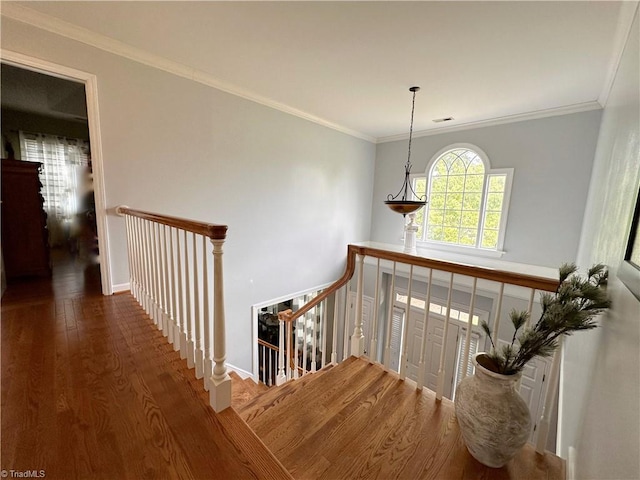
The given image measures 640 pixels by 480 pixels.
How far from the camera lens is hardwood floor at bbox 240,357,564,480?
1.21m

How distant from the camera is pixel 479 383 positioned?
1.21m

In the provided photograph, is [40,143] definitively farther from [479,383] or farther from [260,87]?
[479,383]

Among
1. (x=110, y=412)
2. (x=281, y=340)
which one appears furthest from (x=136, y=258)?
(x=281, y=340)

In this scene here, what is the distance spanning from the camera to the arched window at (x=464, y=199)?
4.30 metres

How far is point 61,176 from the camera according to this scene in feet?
15.6

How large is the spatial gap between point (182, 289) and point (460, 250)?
14.8 ft

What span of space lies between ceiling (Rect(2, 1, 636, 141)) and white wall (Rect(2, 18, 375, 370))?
0.24m

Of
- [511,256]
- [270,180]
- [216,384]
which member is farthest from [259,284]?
[511,256]

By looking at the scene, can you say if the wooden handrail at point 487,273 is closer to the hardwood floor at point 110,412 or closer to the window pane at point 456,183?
the hardwood floor at point 110,412

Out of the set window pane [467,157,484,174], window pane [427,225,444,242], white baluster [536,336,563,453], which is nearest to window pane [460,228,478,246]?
window pane [427,225,444,242]

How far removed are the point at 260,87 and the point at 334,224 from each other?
2.67 m

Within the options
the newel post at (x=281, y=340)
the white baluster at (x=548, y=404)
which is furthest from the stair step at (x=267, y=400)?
the white baluster at (x=548, y=404)

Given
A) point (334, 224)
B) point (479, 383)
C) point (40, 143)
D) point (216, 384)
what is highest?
→ point (40, 143)

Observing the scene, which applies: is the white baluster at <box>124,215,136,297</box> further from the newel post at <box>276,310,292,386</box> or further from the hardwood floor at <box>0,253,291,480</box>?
the newel post at <box>276,310,292,386</box>
